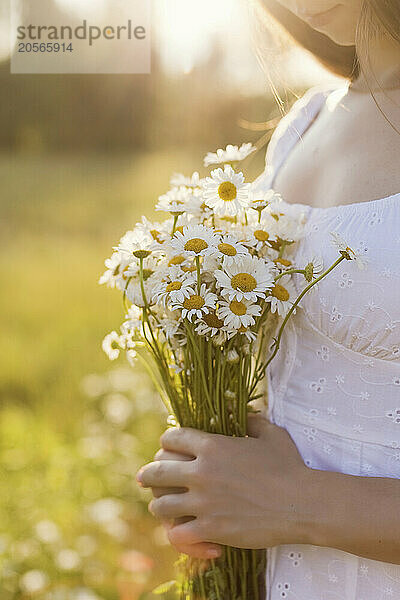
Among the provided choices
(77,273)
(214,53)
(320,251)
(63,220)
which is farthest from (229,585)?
(63,220)

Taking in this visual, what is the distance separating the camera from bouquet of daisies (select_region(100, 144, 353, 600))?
0.90m

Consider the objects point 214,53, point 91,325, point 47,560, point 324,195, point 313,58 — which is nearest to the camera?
point 324,195

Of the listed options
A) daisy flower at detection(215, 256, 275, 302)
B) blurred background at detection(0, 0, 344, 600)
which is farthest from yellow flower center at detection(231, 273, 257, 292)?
blurred background at detection(0, 0, 344, 600)

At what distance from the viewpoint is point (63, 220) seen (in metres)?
6.10

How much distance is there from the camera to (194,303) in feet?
2.91

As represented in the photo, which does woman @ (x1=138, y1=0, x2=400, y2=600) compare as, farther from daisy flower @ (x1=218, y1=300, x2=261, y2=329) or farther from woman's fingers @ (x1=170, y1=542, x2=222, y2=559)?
daisy flower @ (x1=218, y1=300, x2=261, y2=329)

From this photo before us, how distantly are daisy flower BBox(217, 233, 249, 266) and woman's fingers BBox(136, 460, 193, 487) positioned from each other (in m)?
0.29

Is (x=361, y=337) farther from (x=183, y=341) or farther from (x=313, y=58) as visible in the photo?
(x=313, y=58)

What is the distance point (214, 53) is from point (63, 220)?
10.9 ft

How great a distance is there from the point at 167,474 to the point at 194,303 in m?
0.27

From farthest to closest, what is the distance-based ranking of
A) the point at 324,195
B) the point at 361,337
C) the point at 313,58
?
1. the point at 313,58
2. the point at 324,195
3. the point at 361,337

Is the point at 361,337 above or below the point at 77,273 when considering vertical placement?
below

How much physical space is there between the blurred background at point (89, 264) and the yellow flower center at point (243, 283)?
0.53m
